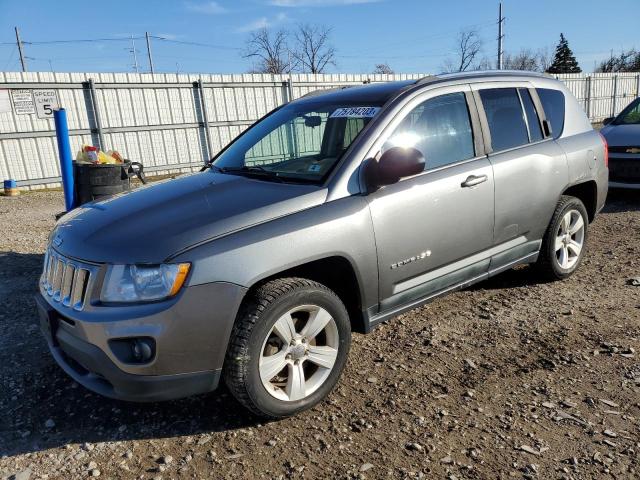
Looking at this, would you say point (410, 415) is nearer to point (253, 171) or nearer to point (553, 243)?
point (253, 171)

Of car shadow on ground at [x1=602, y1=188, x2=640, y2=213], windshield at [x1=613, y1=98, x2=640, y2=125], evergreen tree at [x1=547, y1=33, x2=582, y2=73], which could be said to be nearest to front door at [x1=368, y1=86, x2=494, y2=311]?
car shadow on ground at [x1=602, y1=188, x2=640, y2=213]

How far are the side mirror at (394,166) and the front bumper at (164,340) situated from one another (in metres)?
1.08

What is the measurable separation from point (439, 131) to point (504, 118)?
2.73ft

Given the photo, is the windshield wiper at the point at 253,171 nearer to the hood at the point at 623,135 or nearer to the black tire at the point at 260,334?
the black tire at the point at 260,334

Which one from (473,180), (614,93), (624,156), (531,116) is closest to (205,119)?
(624,156)

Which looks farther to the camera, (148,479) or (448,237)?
(448,237)

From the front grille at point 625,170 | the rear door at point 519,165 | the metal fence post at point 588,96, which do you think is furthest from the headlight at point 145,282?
the metal fence post at point 588,96

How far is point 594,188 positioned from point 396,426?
11.0 ft

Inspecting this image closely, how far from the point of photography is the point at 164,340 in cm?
238

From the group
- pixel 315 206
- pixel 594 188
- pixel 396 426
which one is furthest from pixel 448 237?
pixel 594 188

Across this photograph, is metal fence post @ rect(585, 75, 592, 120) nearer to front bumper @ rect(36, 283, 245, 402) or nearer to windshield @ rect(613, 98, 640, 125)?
windshield @ rect(613, 98, 640, 125)

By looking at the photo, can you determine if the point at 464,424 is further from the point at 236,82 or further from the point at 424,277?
the point at 236,82

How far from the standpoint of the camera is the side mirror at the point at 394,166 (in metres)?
2.97

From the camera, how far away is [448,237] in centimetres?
341
